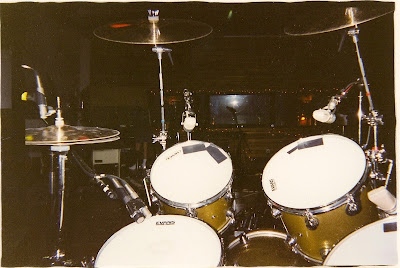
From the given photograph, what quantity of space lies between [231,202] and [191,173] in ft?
0.90

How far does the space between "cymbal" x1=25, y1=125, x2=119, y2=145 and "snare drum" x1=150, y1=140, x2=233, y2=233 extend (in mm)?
403

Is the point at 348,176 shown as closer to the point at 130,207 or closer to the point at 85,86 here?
the point at 130,207

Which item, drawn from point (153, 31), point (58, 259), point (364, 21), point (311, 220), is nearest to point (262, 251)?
point (311, 220)

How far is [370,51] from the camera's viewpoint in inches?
150

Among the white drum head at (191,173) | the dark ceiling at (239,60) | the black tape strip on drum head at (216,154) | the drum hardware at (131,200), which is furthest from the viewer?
the dark ceiling at (239,60)

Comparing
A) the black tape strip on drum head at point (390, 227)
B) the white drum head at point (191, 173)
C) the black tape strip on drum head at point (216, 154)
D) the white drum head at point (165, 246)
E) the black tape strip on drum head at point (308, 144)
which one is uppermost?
the black tape strip on drum head at point (308, 144)

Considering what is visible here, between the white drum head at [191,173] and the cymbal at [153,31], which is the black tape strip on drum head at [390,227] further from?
the cymbal at [153,31]

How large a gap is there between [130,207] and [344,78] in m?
4.40

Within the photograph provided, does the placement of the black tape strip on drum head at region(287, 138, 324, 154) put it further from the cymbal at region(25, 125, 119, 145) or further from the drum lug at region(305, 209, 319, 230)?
the cymbal at region(25, 125, 119, 145)

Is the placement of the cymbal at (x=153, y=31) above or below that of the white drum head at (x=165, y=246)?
above

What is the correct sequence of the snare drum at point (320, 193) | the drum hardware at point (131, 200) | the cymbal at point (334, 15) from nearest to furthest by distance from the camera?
the drum hardware at point (131, 200) → the snare drum at point (320, 193) → the cymbal at point (334, 15)

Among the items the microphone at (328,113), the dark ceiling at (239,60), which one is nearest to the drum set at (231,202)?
the microphone at (328,113)

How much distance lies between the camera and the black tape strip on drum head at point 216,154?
5.10ft

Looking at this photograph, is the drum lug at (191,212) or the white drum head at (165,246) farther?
the drum lug at (191,212)
